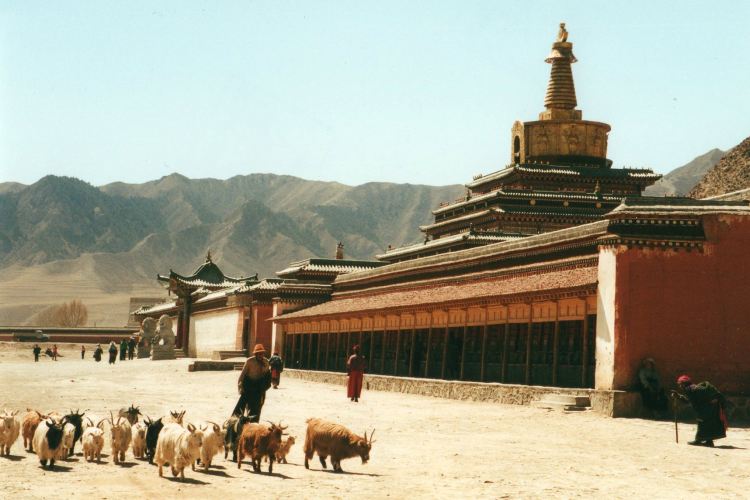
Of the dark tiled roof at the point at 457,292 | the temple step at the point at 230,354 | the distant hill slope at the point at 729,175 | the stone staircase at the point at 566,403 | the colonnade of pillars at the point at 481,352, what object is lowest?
the stone staircase at the point at 566,403

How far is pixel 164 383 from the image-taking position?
44.1 m

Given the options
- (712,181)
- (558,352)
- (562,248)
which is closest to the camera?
(558,352)

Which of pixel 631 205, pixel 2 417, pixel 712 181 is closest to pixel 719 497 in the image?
pixel 2 417

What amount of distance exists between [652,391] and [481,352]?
1019 centimetres

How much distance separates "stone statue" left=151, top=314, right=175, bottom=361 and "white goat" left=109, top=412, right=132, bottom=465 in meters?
53.8

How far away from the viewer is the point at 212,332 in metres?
69.3

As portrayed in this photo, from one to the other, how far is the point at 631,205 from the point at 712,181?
243 feet

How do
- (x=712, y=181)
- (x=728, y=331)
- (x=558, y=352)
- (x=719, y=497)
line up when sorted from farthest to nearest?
1. (x=712, y=181)
2. (x=558, y=352)
3. (x=728, y=331)
4. (x=719, y=497)

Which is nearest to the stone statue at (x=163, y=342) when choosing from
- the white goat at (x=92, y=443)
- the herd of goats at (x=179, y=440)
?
the herd of goats at (x=179, y=440)

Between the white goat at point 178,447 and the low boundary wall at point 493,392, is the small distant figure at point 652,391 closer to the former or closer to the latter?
the low boundary wall at point 493,392

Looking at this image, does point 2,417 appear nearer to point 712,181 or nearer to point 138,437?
point 138,437

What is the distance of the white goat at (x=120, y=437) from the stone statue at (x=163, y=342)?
53816 millimetres

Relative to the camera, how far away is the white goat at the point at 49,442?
56.9 feet

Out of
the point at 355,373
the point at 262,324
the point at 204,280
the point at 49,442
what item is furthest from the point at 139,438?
the point at 204,280
